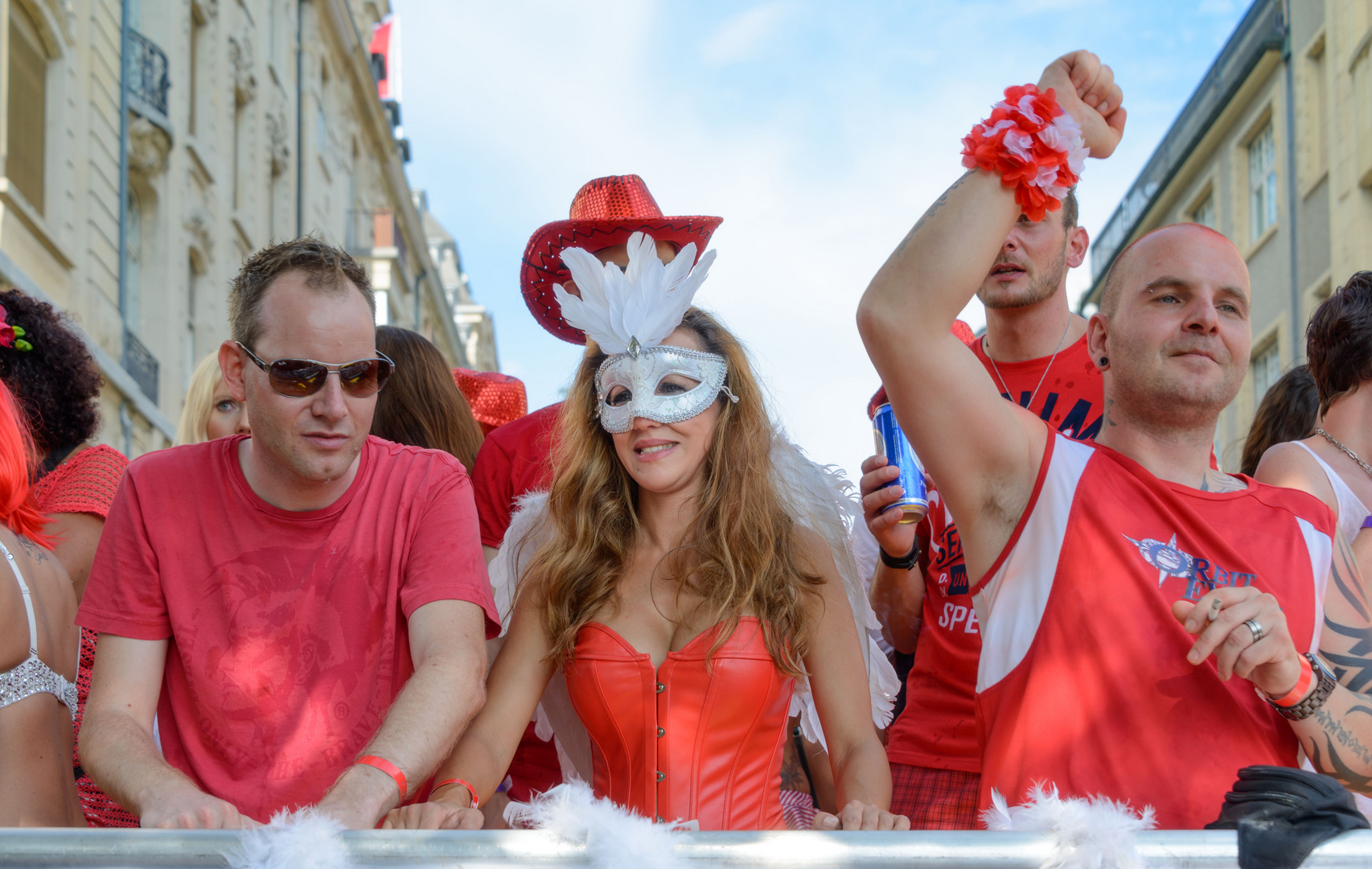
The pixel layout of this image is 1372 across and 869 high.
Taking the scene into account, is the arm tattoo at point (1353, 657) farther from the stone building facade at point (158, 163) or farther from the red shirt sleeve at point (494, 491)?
the stone building facade at point (158, 163)

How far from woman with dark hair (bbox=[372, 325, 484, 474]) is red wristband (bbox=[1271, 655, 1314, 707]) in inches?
108

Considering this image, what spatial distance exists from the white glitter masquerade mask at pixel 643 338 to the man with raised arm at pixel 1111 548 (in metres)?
0.82

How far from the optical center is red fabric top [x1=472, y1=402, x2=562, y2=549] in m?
3.94

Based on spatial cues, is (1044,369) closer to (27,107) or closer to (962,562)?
(962,562)

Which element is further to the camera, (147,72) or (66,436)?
(147,72)

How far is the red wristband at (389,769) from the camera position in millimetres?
2402

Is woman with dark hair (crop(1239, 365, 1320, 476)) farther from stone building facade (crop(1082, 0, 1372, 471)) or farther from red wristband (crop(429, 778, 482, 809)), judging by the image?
stone building facade (crop(1082, 0, 1372, 471))

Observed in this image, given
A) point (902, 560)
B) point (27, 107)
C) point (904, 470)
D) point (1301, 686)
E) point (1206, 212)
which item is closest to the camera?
point (1301, 686)

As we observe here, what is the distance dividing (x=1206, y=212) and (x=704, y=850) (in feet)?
78.0

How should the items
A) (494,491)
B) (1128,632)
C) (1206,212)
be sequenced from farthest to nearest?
1. (1206,212)
2. (494,491)
3. (1128,632)

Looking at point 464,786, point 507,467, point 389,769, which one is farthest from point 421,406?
point 389,769

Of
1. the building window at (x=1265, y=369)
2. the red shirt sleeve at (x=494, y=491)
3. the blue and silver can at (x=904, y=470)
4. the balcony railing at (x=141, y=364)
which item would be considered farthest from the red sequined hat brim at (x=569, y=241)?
the building window at (x=1265, y=369)

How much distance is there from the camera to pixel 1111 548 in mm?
2424

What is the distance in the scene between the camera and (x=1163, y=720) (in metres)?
2.31
